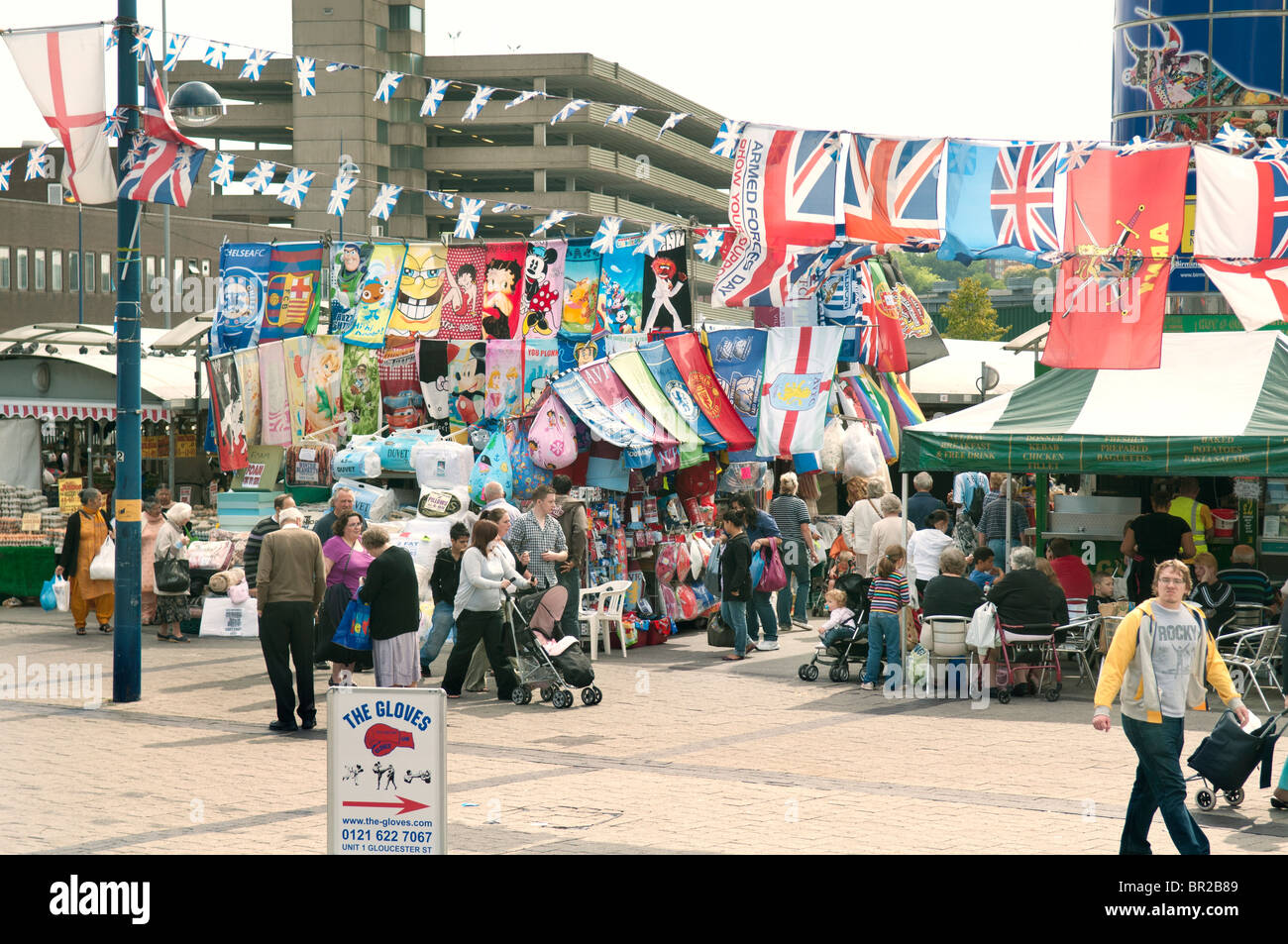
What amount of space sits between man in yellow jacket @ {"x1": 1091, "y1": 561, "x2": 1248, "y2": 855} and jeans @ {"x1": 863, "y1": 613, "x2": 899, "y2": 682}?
659cm

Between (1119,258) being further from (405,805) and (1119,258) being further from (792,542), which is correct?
(405,805)

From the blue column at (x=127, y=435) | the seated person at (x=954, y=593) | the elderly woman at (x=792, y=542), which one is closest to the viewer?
the blue column at (x=127, y=435)

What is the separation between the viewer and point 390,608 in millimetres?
12180

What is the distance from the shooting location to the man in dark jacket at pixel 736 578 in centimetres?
1672

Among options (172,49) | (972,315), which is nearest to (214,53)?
(172,49)

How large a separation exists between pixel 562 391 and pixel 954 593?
18.0 feet

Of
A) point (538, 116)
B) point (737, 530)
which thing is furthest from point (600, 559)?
point (538, 116)

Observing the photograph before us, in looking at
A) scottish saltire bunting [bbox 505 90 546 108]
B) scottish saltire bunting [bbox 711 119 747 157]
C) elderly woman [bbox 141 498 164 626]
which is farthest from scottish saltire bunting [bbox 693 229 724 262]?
elderly woman [bbox 141 498 164 626]

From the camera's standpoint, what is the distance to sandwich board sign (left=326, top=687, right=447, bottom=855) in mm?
6457

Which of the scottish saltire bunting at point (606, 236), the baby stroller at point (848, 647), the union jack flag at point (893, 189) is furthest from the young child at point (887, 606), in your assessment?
the scottish saltire bunting at point (606, 236)

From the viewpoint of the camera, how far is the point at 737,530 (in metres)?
16.8

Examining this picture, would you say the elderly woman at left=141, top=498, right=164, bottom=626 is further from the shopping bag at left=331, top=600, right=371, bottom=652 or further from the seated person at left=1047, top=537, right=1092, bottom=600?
the seated person at left=1047, top=537, right=1092, bottom=600

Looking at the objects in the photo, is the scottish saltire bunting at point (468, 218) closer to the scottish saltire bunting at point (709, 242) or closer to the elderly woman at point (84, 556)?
the scottish saltire bunting at point (709, 242)

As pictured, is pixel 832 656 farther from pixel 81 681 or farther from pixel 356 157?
pixel 356 157
